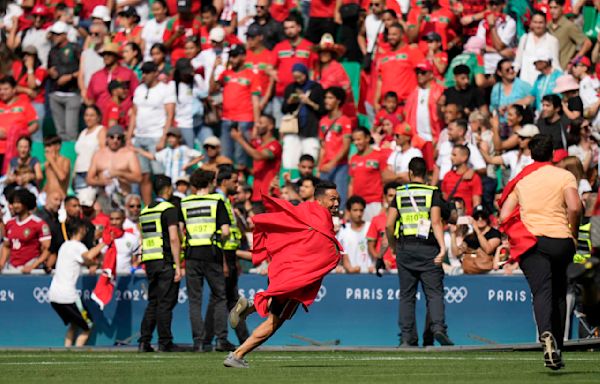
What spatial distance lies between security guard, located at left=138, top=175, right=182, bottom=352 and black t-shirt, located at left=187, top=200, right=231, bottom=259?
274 mm

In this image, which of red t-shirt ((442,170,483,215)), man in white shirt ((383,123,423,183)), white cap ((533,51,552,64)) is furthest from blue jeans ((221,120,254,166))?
white cap ((533,51,552,64))

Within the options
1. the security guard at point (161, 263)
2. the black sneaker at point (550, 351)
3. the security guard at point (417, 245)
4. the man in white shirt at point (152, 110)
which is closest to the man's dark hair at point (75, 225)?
the security guard at point (161, 263)

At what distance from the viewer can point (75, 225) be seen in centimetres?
2175

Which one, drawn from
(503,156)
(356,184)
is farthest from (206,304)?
(503,156)

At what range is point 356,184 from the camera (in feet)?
76.9

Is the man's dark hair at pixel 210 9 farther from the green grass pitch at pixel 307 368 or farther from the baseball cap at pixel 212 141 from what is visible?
the green grass pitch at pixel 307 368

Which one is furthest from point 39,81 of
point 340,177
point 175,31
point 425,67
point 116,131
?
point 425,67

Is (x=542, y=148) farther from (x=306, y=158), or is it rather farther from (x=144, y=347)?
(x=306, y=158)

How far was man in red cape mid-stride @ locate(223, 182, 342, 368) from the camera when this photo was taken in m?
14.4

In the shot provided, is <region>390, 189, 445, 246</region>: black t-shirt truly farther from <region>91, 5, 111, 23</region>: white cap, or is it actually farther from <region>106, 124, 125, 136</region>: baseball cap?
<region>91, 5, 111, 23</region>: white cap

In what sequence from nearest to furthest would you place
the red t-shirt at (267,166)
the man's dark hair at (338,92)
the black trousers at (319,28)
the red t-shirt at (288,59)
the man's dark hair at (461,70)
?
the man's dark hair at (461,70), the man's dark hair at (338,92), the red t-shirt at (267,166), the red t-shirt at (288,59), the black trousers at (319,28)

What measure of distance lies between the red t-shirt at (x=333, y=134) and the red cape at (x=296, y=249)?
9.19 meters

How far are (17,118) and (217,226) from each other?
9.07 metres

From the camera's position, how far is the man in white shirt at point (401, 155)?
23.0 meters
